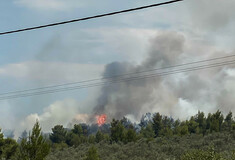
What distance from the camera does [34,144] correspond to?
45.0 m

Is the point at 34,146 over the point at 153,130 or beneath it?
beneath

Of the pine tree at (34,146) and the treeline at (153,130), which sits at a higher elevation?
the treeline at (153,130)

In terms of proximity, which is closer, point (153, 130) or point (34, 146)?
point (34, 146)

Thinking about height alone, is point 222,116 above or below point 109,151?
above

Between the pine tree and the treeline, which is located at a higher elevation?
the treeline

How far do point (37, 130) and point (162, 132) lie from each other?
97.0 metres

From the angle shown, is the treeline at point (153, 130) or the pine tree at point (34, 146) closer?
the pine tree at point (34, 146)

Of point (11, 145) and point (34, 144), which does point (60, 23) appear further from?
point (11, 145)

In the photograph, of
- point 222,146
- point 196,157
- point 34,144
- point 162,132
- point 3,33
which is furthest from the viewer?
point 162,132

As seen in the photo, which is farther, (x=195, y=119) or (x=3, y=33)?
(x=195, y=119)

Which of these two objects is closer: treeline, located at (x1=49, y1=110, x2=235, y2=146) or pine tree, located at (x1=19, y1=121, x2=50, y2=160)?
pine tree, located at (x1=19, y1=121, x2=50, y2=160)

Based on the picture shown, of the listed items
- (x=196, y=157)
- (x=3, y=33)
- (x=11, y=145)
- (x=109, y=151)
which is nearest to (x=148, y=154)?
(x=109, y=151)

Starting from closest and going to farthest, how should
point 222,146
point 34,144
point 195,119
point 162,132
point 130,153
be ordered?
point 34,144 < point 222,146 < point 130,153 < point 162,132 < point 195,119

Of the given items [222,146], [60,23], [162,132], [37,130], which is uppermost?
[162,132]
